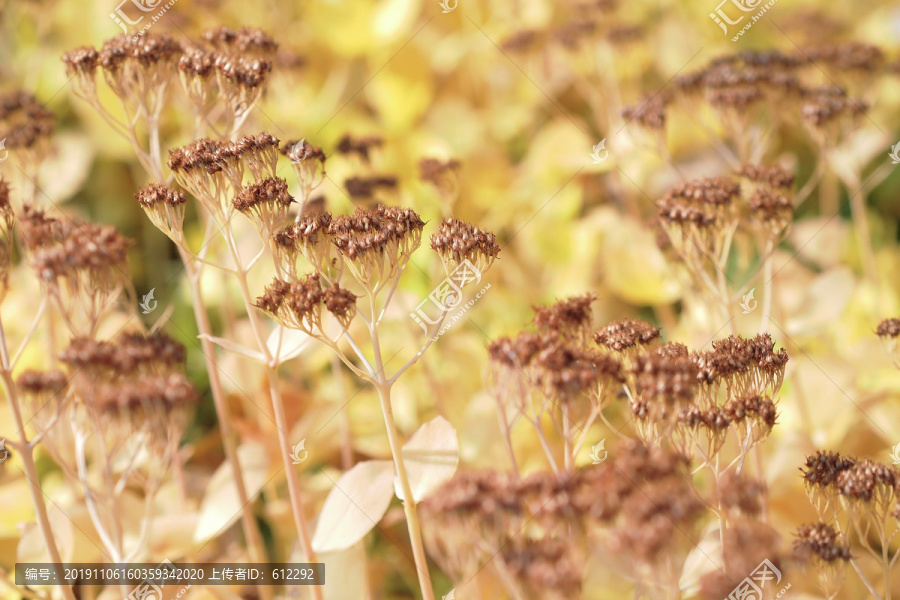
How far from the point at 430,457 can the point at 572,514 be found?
0.30m

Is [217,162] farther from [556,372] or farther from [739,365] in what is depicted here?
[739,365]

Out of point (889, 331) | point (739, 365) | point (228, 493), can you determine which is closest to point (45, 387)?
point (228, 493)

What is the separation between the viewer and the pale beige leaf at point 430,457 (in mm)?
845

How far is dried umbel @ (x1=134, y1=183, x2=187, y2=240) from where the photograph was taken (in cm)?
82

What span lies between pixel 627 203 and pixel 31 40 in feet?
5.68

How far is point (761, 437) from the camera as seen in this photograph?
0.79 metres

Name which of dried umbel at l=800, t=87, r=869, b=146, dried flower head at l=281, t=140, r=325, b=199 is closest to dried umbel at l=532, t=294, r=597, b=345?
dried flower head at l=281, t=140, r=325, b=199

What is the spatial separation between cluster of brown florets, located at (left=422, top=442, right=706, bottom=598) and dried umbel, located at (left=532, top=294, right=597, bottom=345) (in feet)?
0.69

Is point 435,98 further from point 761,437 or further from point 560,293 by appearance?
point 761,437

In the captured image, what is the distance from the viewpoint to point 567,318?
2.74 ft

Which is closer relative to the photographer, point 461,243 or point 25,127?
point 461,243

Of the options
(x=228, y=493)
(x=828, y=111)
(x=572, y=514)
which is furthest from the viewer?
(x=828, y=111)

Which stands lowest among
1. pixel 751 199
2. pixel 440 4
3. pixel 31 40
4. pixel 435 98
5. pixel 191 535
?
pixel 191 535

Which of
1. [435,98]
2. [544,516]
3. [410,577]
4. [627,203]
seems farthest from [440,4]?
[544,516]
